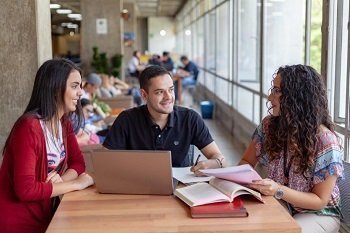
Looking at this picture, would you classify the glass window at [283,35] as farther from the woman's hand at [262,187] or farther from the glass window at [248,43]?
the woman's hand at [262,187]

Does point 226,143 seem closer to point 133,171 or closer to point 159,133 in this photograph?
point 159,133

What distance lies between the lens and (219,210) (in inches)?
72.7

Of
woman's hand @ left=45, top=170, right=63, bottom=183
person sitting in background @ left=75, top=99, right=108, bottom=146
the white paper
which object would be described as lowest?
person sitting in background @ left=75, top=99, right=108, bottom=146

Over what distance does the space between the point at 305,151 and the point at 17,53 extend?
2562 millimetres

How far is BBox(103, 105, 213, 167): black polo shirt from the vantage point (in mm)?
2764

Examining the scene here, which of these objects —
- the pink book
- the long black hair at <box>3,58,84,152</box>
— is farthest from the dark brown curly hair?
the long black hair at <box>3,58,84,152</box>

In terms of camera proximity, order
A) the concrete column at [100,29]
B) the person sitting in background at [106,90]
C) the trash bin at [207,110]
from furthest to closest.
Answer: the concrete column at [100,29] → the trash bin at [207,110] → the person sitting in background at [106,90]

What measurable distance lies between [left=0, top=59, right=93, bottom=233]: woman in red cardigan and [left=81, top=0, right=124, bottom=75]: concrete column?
8855 mm

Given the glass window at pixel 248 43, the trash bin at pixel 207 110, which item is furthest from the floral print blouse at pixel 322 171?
the trash bin at pixel 207 110

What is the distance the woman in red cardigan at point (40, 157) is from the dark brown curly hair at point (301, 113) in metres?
1.00

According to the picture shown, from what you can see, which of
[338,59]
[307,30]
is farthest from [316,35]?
[338,59]

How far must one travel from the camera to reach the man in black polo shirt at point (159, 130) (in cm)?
272

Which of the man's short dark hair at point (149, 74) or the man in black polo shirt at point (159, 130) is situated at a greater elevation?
the man's short dark hair at point (149, 74)

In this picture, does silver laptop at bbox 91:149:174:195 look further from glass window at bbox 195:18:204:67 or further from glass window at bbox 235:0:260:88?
glass window at bbox 195:18:204:67
